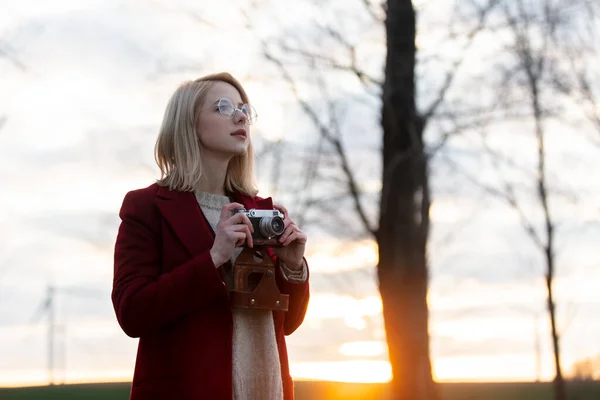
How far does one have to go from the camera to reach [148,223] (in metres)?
3.31

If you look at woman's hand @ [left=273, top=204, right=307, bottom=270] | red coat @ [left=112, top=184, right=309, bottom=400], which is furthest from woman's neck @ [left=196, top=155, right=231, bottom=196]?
woman's hand @ [left=273, top=204, right=307, bottom=270]

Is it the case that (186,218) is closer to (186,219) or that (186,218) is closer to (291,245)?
(186,219)

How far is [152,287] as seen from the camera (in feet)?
10.2

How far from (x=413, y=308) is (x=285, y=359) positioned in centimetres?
442

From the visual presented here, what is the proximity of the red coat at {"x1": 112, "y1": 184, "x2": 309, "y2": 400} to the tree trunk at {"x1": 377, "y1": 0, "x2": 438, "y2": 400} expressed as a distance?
4.41 meters

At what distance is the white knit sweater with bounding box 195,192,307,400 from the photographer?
321 centimetres

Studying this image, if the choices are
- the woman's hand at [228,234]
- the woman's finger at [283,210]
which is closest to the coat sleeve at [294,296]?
the woman's finger at [283,210]

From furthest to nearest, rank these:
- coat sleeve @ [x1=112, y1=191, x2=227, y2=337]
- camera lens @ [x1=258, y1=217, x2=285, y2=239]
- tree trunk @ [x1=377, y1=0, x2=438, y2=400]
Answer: tree trunk @ [x1=377, y1=0, x2=438, y2=400]
camera lens @ [x1=258, y1=217, x2=285, y2=239]
coat sleeve @ [x1=112, y1=191, x2=227, y2=337]

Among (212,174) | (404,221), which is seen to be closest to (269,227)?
(212,174)

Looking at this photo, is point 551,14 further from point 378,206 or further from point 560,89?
point 378,206

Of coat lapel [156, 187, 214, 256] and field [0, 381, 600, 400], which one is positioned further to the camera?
field [0, 381, 600, 400]

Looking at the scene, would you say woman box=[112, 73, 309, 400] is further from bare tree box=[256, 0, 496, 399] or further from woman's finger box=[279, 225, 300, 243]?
bare tree box=[256, 0, 496, 399]

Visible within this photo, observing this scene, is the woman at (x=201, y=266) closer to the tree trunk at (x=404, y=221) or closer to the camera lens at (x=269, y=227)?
the camera lens at (x=269, y=227)

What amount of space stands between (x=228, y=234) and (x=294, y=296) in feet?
1.56
